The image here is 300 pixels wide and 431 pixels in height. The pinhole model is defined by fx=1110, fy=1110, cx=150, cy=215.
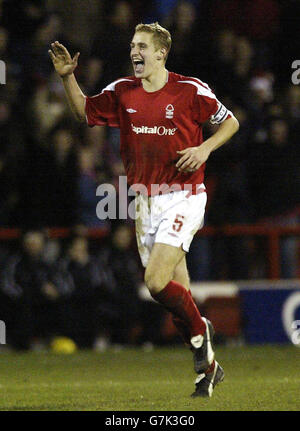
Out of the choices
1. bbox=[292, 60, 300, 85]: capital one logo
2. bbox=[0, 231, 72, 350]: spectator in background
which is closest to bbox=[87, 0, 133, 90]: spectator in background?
bbox=[292, 60, 300, 85]: capital one logo

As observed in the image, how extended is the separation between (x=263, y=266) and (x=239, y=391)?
463cm

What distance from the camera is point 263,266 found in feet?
38.0

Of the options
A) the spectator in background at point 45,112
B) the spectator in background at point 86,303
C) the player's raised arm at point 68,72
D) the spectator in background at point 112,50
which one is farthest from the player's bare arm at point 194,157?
the spectator in background at point 112,50

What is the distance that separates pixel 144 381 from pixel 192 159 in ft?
7.17

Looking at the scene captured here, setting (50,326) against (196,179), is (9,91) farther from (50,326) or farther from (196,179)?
(196,179)

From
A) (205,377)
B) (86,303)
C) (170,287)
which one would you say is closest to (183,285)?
(170,287)

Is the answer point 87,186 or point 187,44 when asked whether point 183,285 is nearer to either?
point 87,186

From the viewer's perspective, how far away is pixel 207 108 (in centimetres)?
686

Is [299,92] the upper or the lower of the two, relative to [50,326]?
upper

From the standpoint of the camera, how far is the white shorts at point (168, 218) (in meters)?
6.66

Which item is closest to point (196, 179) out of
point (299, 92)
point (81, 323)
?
point (81, 323)

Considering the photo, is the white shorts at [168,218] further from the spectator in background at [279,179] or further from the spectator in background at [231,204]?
the spectator in background at [279,179]

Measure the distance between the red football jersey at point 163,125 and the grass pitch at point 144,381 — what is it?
4.33 ft

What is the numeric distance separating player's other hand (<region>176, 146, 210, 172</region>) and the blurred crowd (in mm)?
4561
